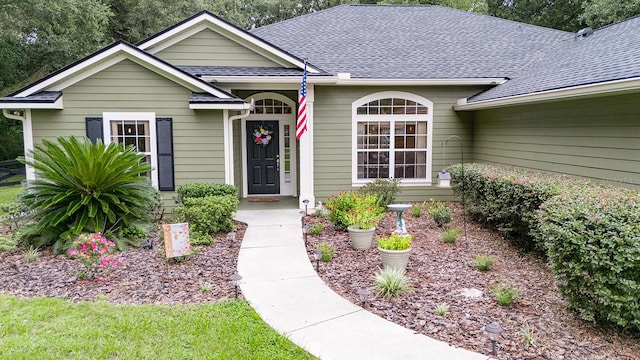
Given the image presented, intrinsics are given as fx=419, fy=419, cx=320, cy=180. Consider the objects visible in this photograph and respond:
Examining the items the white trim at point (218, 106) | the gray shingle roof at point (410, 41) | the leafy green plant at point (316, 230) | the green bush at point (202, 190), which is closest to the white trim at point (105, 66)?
the white trim at point (218, 106)

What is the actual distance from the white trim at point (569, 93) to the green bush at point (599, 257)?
216cm

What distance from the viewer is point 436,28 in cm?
1270

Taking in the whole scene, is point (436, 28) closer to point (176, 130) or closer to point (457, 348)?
point (176, 130)

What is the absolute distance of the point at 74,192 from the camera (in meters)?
6.34

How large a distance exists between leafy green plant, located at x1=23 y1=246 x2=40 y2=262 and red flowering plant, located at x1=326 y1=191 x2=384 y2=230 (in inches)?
177

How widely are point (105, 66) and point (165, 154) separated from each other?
1989 millimetres

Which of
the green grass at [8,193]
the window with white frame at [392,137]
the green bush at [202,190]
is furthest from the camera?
the green grass at [8,193]

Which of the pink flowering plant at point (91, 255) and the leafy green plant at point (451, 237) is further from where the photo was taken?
the leafy green plant at point (451, 237)

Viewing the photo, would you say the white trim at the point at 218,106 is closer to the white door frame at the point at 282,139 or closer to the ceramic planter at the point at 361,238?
the white door frame at the point at 282,139

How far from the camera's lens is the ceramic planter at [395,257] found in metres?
5.21

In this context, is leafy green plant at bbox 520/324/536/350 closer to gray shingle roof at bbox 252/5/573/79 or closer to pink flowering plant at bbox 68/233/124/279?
pink flowering plant at bbox 68/233/124/279

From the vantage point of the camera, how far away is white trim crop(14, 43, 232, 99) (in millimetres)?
7922

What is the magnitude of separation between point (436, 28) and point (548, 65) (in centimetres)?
438

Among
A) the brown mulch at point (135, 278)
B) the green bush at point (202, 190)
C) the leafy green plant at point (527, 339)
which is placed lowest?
the leafy green plant at point (527, 339)
